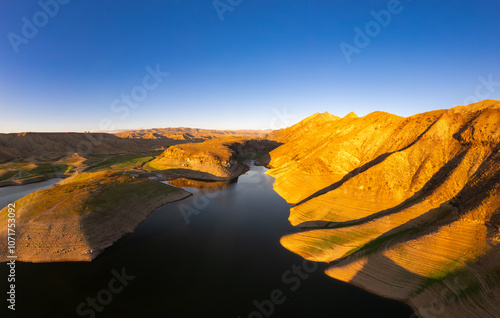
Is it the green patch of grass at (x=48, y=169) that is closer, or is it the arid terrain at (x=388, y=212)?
the arid terrain at (x=388, y=212)

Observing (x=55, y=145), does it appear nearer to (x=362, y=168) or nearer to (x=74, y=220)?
(x=74, y=220)

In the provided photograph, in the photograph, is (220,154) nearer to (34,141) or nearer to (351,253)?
(351,253)
